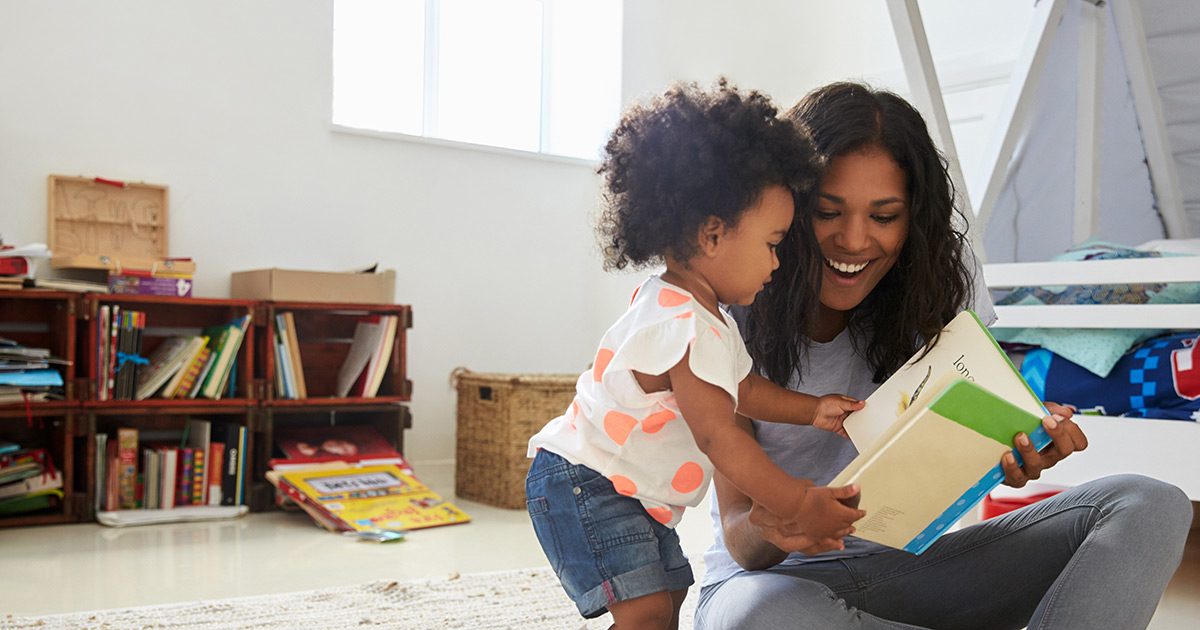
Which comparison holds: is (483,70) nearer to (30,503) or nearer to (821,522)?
(30,503)

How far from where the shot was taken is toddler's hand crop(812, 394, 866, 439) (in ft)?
3.46

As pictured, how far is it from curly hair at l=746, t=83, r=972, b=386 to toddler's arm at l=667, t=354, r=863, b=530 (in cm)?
24

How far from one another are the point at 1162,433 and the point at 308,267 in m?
2.65

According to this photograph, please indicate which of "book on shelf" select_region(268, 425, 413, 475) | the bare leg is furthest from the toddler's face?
"book on shelf" select_region(268, 425, 413, 475)

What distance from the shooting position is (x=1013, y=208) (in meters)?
2.51

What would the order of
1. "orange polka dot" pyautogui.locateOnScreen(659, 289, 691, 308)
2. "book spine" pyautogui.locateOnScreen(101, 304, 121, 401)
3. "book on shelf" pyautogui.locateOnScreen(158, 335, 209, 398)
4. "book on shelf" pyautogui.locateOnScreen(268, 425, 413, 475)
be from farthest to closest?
1. "book on shelf" pyautogui.locateOnScreen(268, 425, 413, 475)
2. "book on shelf" pyautogui.locateOnScreen(158, 335, 209, 398)
3. "book spine" pyautogui.locateOnScreen(101, 304, 121, 401)
4. "orange polka dot" pyautogui.locateOnScreen(659, 289, 691, 308)

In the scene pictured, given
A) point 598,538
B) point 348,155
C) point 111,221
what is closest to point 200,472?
point 111,221

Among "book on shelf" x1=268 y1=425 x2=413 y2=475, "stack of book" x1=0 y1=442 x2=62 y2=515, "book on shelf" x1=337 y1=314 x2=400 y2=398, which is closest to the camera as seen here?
"stack of book" x1=0 y1=442 x2=62 y2=515

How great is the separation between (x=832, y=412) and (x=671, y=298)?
0.25 metres

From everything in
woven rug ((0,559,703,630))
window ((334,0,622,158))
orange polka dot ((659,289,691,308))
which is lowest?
woven rug ((0,559,703,630))

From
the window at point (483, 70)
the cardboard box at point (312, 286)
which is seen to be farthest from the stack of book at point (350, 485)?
the window at point (483, 70)

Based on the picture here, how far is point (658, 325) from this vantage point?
94cm

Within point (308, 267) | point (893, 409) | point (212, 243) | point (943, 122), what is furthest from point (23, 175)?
point (893, 409)

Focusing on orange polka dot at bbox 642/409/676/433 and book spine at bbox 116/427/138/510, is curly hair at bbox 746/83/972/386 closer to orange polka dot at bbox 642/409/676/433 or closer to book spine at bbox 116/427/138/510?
orange polka dot at bbox 642/409/676/433
